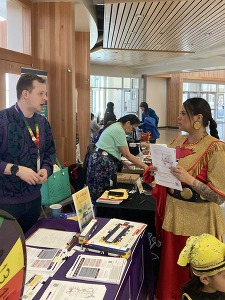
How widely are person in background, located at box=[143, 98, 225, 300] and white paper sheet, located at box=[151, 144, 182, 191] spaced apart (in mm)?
48

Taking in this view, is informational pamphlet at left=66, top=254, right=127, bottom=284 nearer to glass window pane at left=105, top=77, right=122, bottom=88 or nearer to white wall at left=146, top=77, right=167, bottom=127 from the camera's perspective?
glass window pane at left=105, top=77, right=122, bottom=88

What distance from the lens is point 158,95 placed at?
56.9 ft

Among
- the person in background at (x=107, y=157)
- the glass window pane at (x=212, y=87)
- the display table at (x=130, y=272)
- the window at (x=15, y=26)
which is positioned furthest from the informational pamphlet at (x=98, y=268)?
the glass window pane at (x=212, y=87)

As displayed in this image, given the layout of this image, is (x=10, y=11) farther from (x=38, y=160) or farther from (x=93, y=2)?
(x=38, y=160)

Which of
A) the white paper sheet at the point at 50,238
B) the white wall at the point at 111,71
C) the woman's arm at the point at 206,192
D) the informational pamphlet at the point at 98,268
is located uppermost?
the white wall at the point at 111,71

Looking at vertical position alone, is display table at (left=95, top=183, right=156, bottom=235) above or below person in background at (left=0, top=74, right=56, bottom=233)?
below

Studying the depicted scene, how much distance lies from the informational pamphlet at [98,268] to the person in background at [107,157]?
6.11 ft

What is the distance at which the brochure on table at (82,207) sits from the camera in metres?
1.91

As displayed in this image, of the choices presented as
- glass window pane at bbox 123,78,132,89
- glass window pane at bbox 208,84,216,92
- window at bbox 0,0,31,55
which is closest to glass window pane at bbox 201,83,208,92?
glass window pane at bbox 208,84,216,92

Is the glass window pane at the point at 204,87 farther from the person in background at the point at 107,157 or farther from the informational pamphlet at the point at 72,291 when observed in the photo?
the informational pamphlet at the point at 72,291

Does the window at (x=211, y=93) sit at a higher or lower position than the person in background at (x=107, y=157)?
higher

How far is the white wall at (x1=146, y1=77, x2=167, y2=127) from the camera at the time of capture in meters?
16.9

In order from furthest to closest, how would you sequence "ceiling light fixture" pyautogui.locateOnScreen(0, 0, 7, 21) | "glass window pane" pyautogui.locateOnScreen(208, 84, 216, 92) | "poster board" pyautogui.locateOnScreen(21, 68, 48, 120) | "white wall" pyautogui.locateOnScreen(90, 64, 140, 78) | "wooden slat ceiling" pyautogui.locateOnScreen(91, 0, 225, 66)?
"glass window pane" pyautogui.locateOnScreen(208, 84, 216, 92) < "white wall" pyautogui.locateOnScreen(90, 64, 140, 78) < "wooden slat ceiling" pyautogui.locateOnScreen(91, 0, 225, 66) < "ceiling light fixture" pyautogui.locateOnScreen(0, 0, 7, 21) < "poster board" pyautogui.locateOnScreen(21, 68, 48, 120)

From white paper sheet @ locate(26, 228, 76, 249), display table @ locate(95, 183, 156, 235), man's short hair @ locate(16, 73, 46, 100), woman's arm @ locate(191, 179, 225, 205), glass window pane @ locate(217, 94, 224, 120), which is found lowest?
display table @ locate(95, 183, 156, 235)
